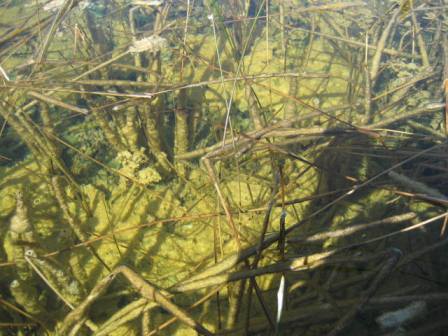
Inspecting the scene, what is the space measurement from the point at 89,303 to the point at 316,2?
3.71 meters

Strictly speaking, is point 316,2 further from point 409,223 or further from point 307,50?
point 409,223

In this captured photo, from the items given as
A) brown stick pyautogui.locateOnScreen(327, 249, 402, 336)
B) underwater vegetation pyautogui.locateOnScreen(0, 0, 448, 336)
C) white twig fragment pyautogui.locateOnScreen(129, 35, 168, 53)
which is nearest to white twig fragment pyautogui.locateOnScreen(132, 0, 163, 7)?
underwater vegetation pyautogui.locateOnScreen(0, 0, 448, 336)

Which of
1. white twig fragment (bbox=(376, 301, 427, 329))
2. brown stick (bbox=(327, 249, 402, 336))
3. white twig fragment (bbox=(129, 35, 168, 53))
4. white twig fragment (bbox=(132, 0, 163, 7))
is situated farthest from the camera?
white twig fragment (bbox=(132, 0, 163, 7))

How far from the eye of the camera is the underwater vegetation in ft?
4.18

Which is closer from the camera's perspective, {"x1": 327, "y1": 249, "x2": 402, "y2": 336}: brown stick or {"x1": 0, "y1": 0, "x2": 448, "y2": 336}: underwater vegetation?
{"x1": 327, "y1": 249, "x2": 402, "y2": 336}: brown stick

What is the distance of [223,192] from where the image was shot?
197cm

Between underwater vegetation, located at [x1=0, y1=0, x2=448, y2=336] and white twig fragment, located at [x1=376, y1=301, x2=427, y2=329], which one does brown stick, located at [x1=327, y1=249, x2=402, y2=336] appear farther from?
white twig fragment, located at [x1=376, y1=301, x2=427, y2=329]

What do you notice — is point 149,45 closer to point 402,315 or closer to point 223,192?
point 223,192

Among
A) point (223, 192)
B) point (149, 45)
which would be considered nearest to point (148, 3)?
point (149, 45)

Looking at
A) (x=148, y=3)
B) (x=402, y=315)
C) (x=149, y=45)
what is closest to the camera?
(x=402, y=315)

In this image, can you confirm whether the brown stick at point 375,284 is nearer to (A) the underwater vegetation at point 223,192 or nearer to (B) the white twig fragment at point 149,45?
(A) the underwater vegetation at point 223,192

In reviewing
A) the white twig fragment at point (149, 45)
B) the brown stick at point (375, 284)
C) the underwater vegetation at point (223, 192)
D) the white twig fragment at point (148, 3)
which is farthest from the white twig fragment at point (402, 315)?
the white twig fragment at point (148, 3)

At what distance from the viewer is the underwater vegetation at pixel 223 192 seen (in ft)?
4.18

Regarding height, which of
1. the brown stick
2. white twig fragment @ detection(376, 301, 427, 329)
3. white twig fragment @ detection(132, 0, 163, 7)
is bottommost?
white twig fragment @ detection(376, 301, 427, 329)
